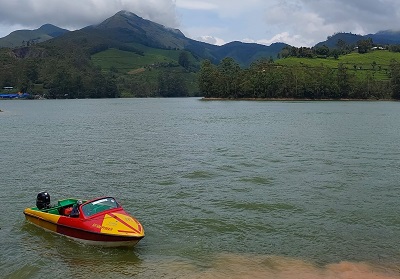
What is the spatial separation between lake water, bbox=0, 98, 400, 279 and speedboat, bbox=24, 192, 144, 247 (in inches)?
24.3

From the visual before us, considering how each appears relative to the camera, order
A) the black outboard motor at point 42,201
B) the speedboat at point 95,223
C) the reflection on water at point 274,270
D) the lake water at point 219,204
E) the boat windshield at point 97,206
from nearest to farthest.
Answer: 1. the reflection on water at point 274,270
2. the lake water at point 219,204
3. the speedboat at point 95,223
4. the boat windshield at point 97,206
5. the black outboard motor at point 42,201

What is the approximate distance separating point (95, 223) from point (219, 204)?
1074 cm

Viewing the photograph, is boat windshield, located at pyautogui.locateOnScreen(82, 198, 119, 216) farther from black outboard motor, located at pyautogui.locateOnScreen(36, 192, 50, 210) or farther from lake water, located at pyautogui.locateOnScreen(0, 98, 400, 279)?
black outboard motor, located at pyautogui.locateOnScreen(36, 192, 50, 210)

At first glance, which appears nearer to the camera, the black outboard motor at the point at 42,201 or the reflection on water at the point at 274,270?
the reflection on water at the point at 274,270

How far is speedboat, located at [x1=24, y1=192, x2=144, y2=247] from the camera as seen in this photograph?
846 inches

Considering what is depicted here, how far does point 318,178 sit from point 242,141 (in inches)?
1028

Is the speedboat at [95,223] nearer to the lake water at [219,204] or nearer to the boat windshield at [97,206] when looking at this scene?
the boat windshield at [97,206]

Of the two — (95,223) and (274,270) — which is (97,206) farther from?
(274,270)

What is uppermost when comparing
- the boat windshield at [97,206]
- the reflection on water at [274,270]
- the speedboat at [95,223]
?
the boat windshield at [97,206]

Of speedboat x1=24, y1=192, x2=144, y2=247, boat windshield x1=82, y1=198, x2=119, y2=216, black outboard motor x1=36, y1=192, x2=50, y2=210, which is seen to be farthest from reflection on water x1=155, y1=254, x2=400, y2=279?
black outboard motor x1=36, y1=192, x2=50, y2=210

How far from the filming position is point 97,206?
23078 millimetres

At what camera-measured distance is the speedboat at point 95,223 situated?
70.5 ft

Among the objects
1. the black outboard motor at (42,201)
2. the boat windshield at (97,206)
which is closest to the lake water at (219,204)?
the black outboard motor at (42,201)

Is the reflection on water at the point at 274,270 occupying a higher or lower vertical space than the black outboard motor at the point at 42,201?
lower
